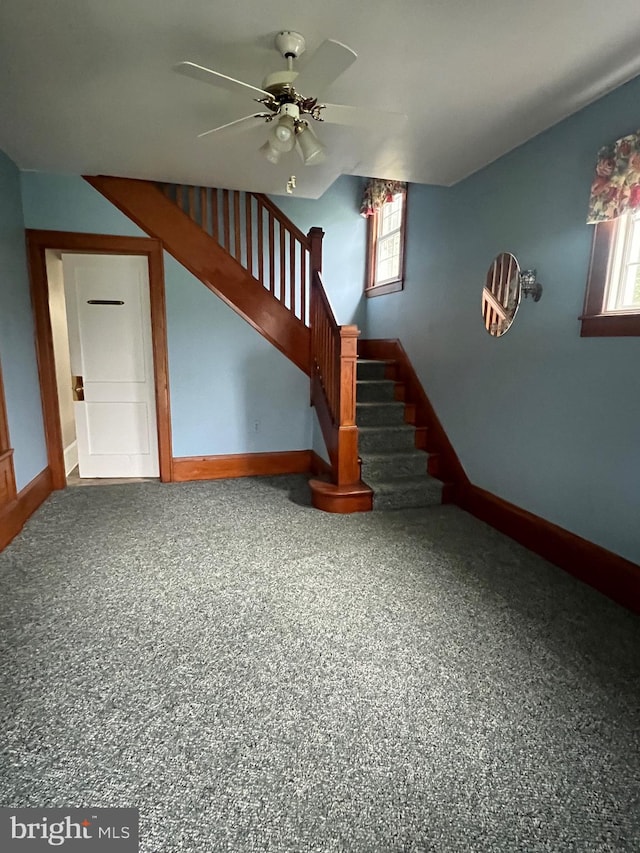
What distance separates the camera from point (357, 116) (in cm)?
206

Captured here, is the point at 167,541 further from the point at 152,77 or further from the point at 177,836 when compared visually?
the point at 152,77

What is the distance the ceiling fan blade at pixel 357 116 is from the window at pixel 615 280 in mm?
1268

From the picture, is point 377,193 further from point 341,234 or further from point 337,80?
point 337,80

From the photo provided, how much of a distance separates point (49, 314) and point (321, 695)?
12.1 ft

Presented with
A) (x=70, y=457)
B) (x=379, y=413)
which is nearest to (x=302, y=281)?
(x=379, y=413)

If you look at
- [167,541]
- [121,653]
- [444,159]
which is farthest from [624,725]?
[444,159]

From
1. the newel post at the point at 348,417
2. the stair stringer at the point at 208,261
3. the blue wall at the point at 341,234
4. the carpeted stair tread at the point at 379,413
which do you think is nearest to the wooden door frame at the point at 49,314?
the stair stringer at the point at 208,261

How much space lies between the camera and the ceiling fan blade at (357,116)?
2.00 m

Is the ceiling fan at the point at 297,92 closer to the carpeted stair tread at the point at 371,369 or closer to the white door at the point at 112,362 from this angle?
the white door at the point at 112,362

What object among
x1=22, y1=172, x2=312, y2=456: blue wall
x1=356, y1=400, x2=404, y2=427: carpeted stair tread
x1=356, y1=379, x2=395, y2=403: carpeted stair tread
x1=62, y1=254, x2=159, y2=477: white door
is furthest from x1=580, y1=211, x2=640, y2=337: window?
x1=62, y1=254, x2=159, y2=477: white door

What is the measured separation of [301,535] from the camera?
3.01 metres

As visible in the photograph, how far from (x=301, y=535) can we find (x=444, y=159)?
2.87 m

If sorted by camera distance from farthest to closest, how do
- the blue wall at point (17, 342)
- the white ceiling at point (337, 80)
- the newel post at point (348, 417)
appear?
the newel post at point (348, 417), the blue wall at point (17, 342), the white ceiling at point (337, 80)

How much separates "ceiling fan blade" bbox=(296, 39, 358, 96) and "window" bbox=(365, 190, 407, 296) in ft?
8.48
